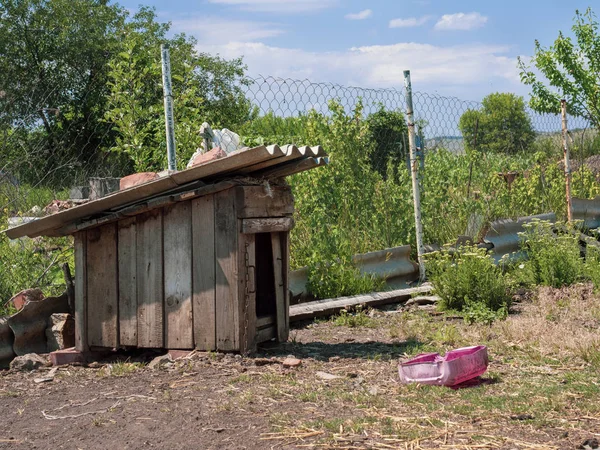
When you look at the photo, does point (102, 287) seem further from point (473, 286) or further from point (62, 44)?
point (62, 44)

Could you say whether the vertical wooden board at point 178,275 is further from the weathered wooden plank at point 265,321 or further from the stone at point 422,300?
the stone at point 422,300

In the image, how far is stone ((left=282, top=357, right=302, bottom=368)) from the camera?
5.05m

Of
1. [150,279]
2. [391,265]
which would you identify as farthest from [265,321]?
[391,265]

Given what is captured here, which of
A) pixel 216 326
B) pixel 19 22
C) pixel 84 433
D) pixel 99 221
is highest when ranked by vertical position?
pixel 19 22

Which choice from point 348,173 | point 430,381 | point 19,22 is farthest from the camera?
point 19,22

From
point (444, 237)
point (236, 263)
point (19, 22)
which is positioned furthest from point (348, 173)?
point (19, 22)

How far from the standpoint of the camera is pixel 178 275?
17.7 feet

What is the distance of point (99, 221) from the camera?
5.46 meters

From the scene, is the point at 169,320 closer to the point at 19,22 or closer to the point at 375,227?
the point at 375,227

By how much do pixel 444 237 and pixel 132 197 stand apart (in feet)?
18.2

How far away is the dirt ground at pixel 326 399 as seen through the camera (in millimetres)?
3560

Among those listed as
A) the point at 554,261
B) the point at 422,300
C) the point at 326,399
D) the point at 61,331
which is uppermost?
the point at 554,261

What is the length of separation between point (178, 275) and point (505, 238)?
5878 millimetres

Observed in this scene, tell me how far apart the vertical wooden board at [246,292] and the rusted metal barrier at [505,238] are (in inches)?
204
